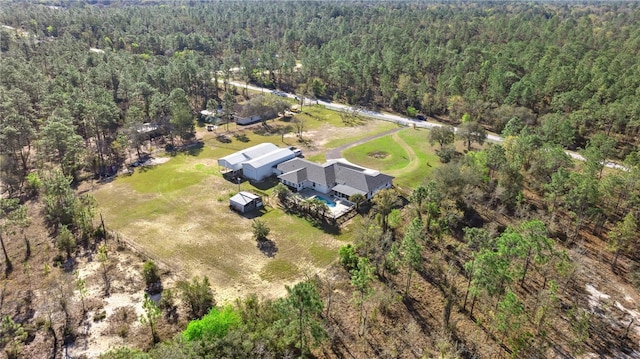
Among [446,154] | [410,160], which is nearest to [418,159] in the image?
[410,160]

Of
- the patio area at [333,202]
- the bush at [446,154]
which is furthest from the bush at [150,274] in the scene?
the bush at [446,154]

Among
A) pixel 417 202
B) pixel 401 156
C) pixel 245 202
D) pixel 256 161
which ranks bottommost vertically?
pixel 401 156

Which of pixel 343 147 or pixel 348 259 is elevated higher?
pixel 348 259

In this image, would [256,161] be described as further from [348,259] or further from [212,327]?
[212,327]

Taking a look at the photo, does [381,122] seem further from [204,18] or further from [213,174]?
[204,18]

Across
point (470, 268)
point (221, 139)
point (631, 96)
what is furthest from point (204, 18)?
point (470, 268)

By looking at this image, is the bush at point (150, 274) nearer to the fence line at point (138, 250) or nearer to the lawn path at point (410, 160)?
the fence line at point (138, 250)
